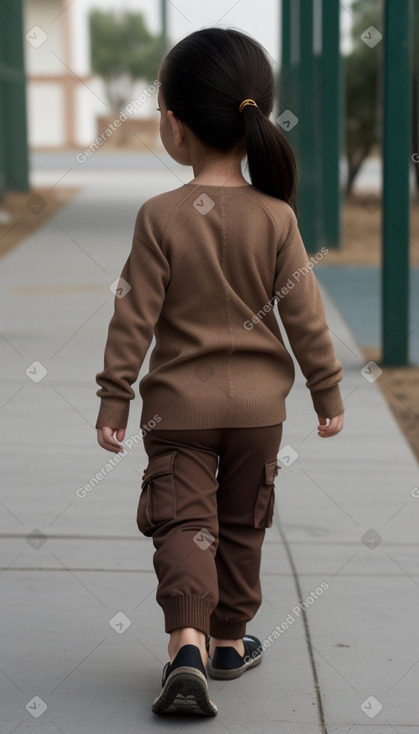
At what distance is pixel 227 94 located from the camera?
10.6 ft

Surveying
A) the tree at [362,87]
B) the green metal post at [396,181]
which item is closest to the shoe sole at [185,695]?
the green metal post at [396,181]

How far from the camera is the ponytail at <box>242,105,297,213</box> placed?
322cm

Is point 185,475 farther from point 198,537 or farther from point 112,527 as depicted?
point 112,527

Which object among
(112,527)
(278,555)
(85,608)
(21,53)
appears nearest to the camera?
(85,608)

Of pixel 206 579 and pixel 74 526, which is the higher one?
pixel 206 579

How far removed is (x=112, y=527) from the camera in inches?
193

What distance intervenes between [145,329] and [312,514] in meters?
2.03

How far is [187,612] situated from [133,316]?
72 cm

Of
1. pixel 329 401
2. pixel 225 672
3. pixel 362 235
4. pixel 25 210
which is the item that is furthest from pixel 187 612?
pixel 25 210

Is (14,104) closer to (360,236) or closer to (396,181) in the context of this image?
(360,236)

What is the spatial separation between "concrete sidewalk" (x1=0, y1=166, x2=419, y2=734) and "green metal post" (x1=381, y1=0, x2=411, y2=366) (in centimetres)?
60

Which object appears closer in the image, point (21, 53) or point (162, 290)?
point (162, 290)

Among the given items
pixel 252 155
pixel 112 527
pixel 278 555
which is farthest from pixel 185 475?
pixel 112 527

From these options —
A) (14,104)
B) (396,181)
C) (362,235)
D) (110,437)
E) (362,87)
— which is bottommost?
(362,87)
